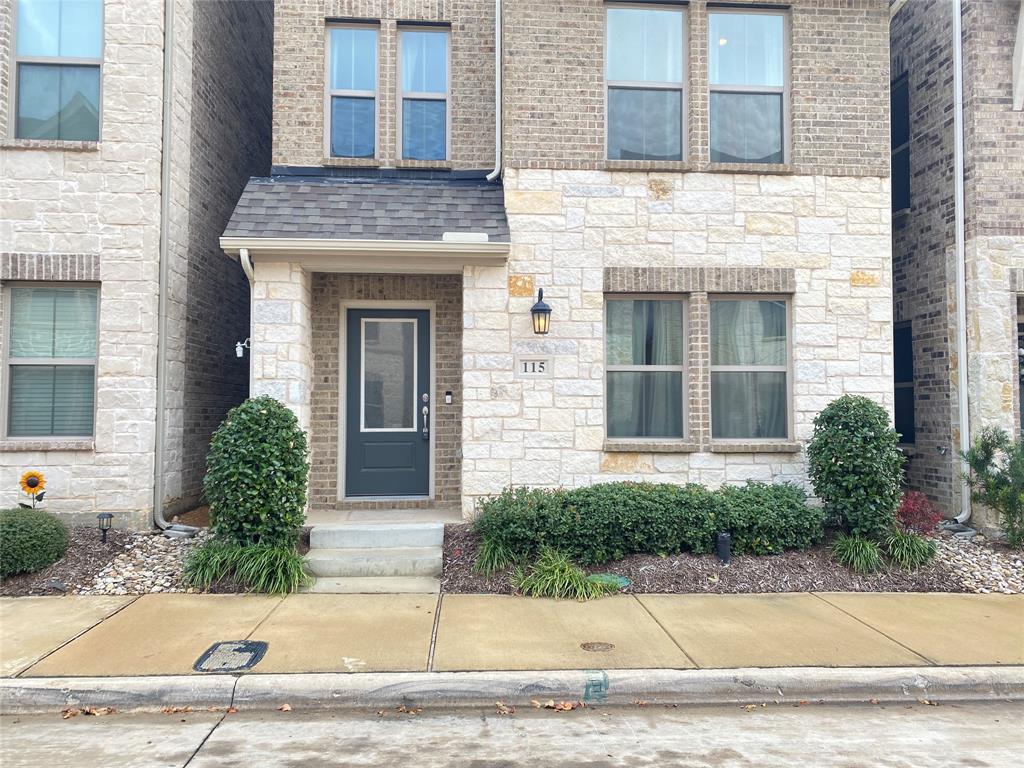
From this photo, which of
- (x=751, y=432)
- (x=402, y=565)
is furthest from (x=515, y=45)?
(x=402, y=565)

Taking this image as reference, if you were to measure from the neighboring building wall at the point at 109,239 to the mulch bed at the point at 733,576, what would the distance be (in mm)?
3623

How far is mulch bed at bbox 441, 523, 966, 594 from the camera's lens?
20.3 ft

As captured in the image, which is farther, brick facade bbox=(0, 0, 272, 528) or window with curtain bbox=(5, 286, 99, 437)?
window with curtain bbox=(5, 286, 99, 437)

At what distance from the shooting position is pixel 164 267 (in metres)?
7.37

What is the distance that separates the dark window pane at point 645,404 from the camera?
750 centimetres

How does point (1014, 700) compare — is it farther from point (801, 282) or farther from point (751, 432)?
point (801, 282)

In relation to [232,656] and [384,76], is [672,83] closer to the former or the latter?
[384,76]

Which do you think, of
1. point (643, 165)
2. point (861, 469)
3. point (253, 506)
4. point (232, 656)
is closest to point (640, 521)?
point (861, 469)

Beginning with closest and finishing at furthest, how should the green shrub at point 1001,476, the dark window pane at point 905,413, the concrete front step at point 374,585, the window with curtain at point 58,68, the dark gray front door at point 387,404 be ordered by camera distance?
the concrete front step at point 374,585 → the green shrub at point 1001,476 → the window with curtain at point 58,68 → the dark gray front door at point 387,404 → the dark window pane at point 905,413

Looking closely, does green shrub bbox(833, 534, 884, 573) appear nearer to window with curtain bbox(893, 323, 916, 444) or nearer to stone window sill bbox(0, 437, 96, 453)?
window with curtain bbox(893, 323, 916, 444)

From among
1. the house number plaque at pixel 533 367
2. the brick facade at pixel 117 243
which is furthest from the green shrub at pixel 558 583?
the brick facade at pixel 117 243

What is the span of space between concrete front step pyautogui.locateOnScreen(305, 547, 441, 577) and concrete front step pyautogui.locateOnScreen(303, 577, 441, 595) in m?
0.07

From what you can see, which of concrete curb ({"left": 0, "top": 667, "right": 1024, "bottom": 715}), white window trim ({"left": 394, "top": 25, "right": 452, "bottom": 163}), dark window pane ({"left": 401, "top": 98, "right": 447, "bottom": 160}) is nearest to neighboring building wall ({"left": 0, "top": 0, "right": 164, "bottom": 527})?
white window trim ({"left": 394, "top": 25, "right": 452, "bottom": 163})

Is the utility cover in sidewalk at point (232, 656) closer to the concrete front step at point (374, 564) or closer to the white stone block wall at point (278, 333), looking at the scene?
the concrete front step at point (374, 564)
